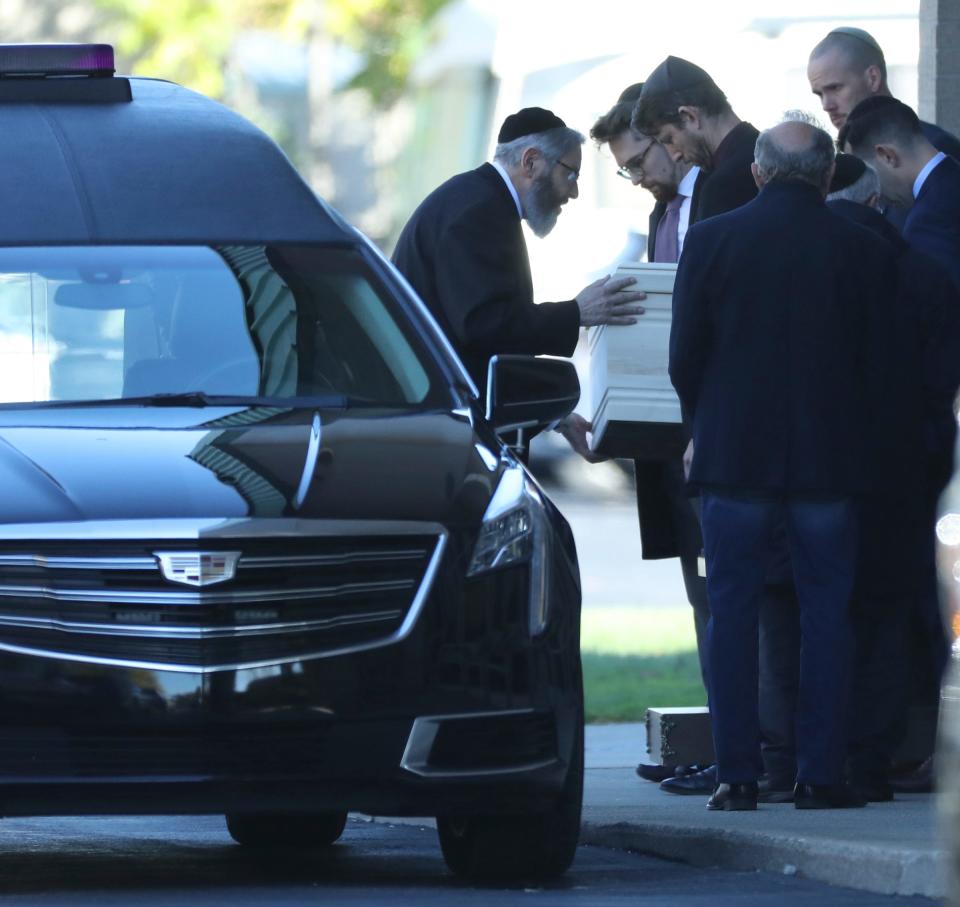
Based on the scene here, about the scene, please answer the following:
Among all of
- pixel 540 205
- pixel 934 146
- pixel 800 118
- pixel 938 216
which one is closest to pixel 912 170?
pixel 938 216

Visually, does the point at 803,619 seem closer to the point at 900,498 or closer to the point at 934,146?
the point at 900,498

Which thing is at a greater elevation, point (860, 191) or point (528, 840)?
point (860, 191)

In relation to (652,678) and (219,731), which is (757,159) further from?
(652,678)

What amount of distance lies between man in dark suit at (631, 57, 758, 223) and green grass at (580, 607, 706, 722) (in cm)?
364

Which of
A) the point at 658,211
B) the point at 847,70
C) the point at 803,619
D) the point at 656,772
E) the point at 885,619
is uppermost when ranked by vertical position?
the point at 847,70

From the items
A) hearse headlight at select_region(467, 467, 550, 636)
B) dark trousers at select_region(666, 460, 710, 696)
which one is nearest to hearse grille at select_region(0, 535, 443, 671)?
hearse headlight at select_region(467, 467, 550, 636)

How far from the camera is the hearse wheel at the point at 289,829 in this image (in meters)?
7.93

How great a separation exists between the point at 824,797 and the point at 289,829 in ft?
4.92

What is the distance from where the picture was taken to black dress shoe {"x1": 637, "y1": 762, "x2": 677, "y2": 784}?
927 cm

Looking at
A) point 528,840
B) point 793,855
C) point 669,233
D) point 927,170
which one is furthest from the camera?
point 669,233

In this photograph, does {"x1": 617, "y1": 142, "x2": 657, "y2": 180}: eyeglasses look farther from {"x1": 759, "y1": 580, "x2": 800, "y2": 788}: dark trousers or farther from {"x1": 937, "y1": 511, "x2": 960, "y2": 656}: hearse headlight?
{"x1": 937, "y1": 511, "x2": 960, "y2": 656}: hearse headlight

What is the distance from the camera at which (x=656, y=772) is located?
9336 mm

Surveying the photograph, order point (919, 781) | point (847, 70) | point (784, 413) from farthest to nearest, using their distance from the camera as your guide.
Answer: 1. point (847, 70)
2. point (919, 781)
3. point (784, 413)

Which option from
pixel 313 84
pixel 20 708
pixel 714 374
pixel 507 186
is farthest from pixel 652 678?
pixel 313 84
